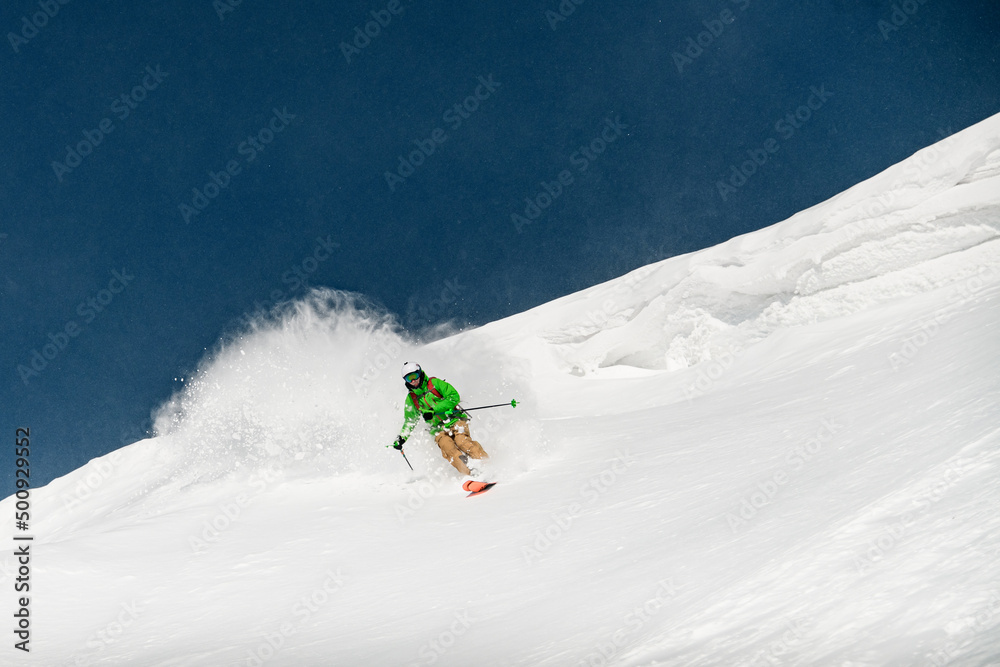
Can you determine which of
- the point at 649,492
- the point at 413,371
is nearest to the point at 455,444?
the point at 413,371

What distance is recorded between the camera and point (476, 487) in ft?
25.4

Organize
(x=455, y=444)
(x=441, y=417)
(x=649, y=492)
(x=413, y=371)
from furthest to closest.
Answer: (x=413, y=371)
(x=441, y=417)
(x=455, y=444)
(x=649, y=492)

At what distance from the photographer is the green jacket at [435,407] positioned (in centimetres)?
841

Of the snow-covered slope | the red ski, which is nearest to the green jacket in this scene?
the snow-covered slope

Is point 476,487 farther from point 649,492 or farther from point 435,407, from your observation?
point 649,492

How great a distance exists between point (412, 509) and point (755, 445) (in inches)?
151

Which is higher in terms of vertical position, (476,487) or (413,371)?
(413,371)

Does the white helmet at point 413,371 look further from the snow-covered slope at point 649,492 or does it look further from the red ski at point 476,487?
the red ski at point 476,487

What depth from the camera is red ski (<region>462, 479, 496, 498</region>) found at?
25.3 feet

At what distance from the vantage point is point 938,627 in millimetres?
2191

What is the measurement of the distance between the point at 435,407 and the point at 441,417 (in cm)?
17

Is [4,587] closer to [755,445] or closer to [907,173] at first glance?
[755,445]

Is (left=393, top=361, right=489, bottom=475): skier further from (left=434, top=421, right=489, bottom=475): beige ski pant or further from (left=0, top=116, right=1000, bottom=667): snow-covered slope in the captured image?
(left=0, top=116, right=1000, bottom=667): snow-covered slope

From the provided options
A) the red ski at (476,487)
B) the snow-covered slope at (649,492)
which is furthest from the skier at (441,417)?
the snow-covered slope at (649,492)
